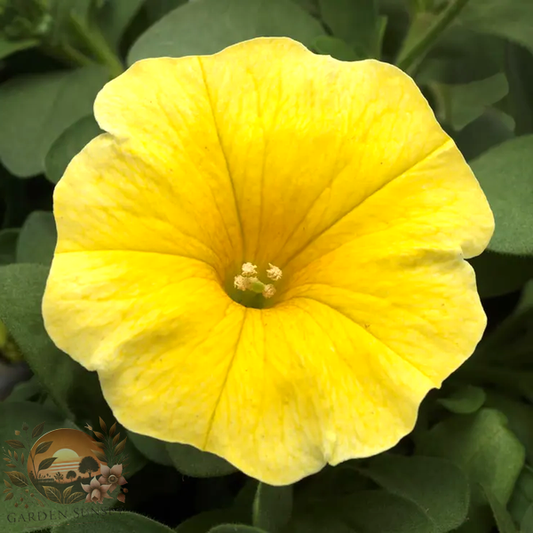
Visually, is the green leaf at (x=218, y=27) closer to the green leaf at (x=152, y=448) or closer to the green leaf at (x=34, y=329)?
the green leaf at (x=34, y=329)

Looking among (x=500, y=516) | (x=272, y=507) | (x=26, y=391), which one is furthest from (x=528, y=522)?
(x=26, y=391)

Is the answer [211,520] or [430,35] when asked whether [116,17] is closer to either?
[430,35]

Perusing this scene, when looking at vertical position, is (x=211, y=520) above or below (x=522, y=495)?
above

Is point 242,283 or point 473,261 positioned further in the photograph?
point 473,261

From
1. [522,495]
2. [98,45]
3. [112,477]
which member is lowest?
[522,495]

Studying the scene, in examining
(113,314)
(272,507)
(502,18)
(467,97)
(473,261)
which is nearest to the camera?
(113,314)

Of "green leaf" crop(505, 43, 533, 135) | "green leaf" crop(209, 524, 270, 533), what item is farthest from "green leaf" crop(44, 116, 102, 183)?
"green leaf" crop(505, 43, 533, 135)

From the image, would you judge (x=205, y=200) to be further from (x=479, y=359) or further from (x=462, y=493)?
(x=479, y=359)
